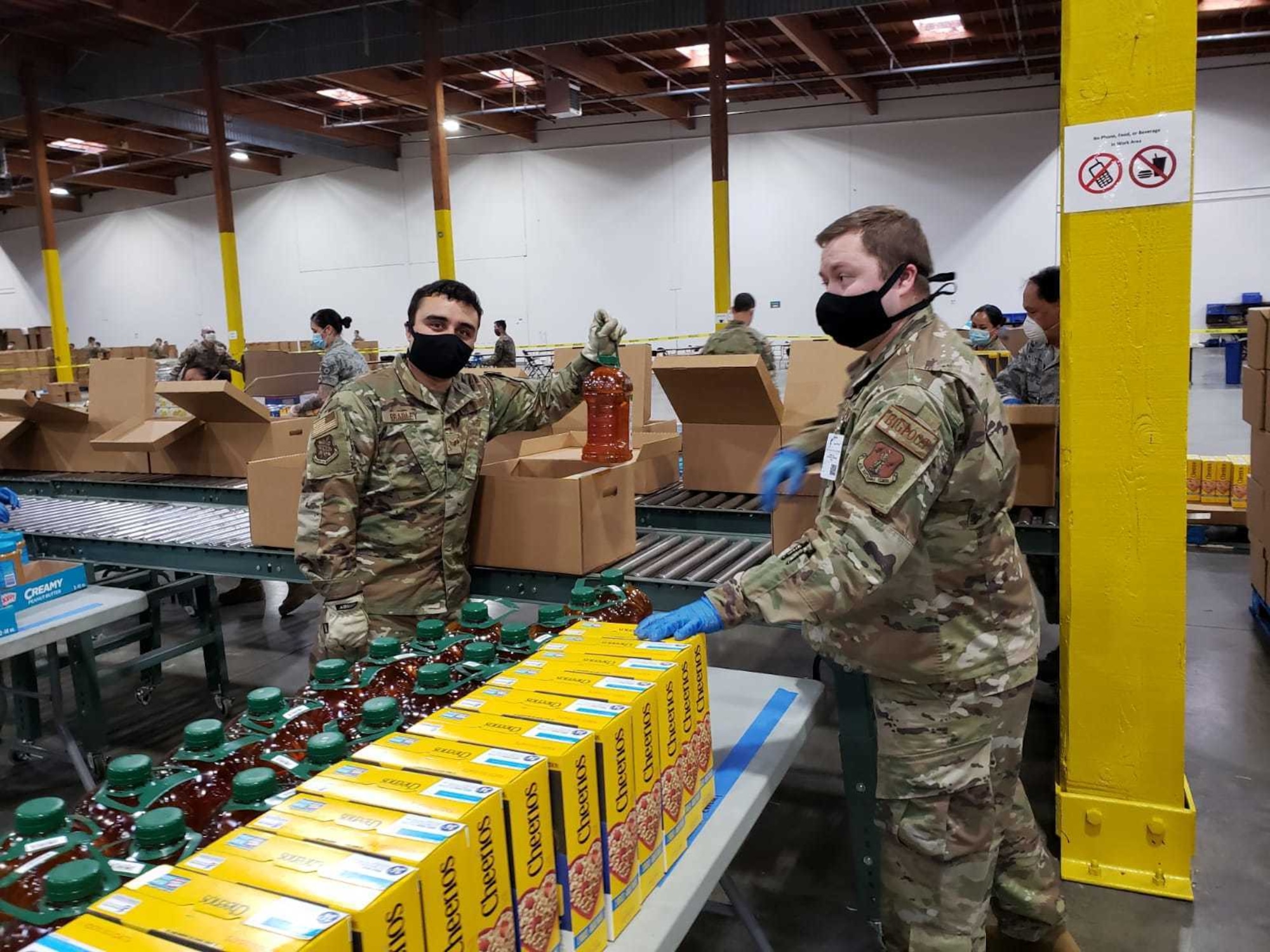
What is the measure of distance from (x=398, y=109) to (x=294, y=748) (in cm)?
1816

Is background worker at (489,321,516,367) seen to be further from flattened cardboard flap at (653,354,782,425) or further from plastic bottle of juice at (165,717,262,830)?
plastic bottle of juice at (165,717,262,830)

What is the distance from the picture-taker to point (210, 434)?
4898 millimetres

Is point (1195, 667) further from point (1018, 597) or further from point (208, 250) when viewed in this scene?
point (208, 250)

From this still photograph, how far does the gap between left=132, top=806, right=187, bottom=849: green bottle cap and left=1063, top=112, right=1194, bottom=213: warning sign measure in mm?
2558

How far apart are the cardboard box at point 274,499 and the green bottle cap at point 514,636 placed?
1992 millimetres

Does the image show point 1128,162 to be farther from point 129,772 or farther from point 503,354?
point 503,354

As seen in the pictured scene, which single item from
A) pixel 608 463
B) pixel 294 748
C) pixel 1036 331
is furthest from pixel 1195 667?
pixel 294 748

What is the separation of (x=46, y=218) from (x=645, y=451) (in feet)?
48.4

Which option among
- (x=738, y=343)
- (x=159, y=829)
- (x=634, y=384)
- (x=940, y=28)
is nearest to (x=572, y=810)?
(x=159, y=829)

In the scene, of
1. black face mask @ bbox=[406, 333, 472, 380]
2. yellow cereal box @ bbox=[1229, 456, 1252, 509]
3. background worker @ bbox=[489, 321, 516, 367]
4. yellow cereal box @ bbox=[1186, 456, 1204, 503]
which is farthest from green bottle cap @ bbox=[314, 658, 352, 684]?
A: background worker @ bbox=[489, 321, 516, 367]

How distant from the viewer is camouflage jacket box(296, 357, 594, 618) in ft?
8.48

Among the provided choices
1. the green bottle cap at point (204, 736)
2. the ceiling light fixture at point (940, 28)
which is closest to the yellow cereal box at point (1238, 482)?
the green bottle cap at point (204, 736)

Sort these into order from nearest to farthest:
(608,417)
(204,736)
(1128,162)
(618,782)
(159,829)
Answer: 1. (159,829)
2. (618,782)
3. (204,736)
4. (1128,162)
5. (608,417)

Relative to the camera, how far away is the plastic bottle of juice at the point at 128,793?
3.71 feet
